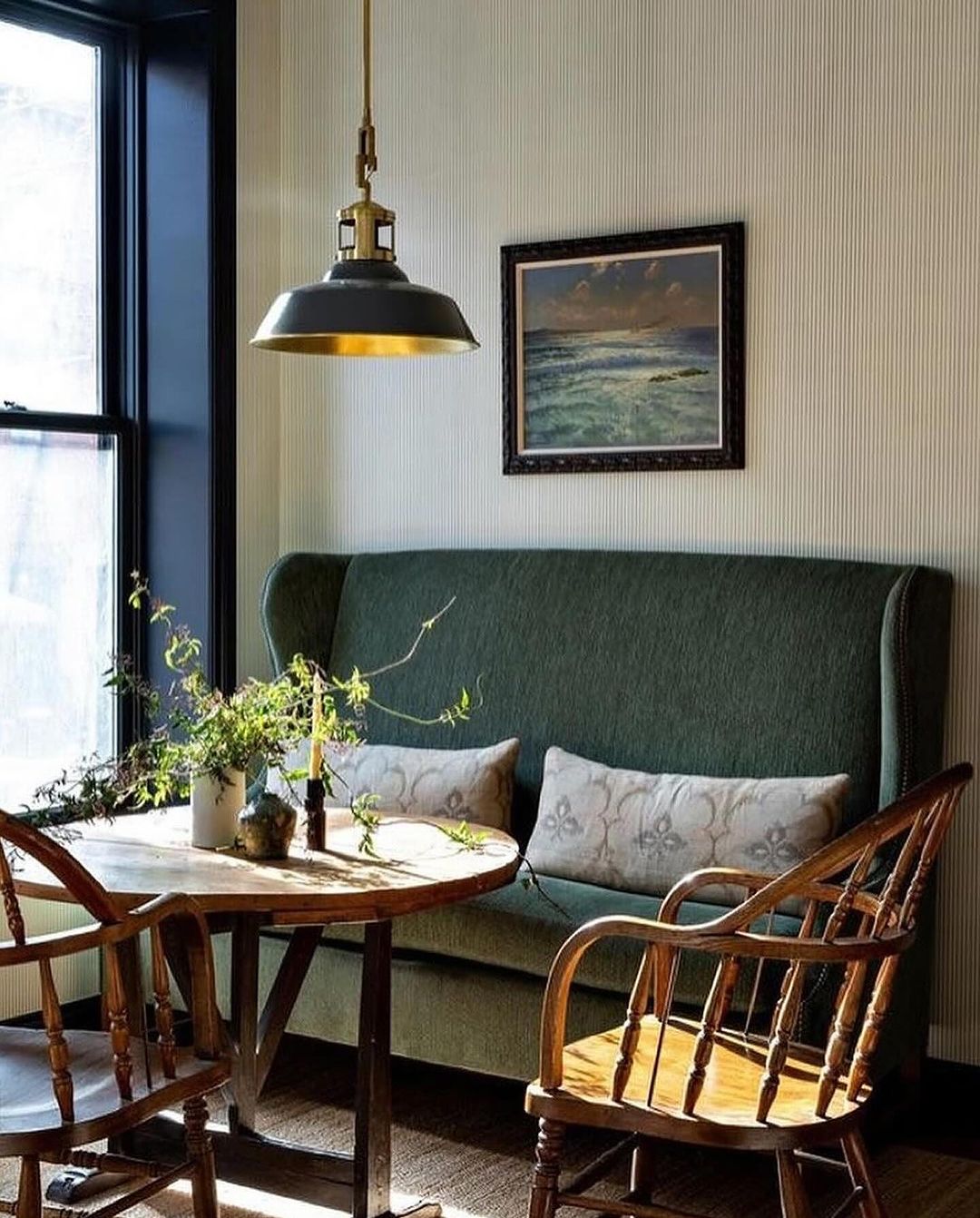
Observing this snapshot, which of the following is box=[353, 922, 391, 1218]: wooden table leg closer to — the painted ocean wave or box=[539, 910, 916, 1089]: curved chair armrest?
box=[539, 910, 916, 1089]: curved chair armrest

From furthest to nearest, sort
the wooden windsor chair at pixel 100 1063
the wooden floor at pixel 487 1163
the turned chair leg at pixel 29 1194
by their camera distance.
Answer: the wooden floor at pixel 487 1163
the turned chair leg at pixel 29 1194
the wooden windsor chair at pixel 100 1063

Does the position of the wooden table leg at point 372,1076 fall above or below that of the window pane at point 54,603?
below

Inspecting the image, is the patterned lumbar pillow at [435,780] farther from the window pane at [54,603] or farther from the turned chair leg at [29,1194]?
the turned chair leg at [29,1194]

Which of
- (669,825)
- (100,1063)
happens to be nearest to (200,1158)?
(100,1063)

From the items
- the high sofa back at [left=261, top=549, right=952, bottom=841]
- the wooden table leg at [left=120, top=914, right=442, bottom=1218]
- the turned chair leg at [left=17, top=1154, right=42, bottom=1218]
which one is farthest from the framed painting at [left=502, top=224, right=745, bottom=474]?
the turned chair leg at [left=17, top=1154, right=42, bottom=1218]

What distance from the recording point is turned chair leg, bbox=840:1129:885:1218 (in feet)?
8.02

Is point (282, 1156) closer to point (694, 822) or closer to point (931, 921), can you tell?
point (694, 822)

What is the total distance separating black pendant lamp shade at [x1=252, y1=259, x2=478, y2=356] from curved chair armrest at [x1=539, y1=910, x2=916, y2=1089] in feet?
3.26

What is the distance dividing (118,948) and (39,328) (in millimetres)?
1982

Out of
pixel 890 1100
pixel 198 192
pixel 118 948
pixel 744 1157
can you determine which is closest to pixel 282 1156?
pixel 118 948

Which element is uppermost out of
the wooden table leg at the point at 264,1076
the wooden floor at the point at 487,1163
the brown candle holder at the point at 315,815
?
the brown candle holder at the point at 315,815

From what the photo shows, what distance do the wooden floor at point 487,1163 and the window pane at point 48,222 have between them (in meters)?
1.77

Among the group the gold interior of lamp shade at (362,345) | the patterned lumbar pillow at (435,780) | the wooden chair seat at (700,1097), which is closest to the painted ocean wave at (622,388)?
the patterned lumbar pillow at (435,780)

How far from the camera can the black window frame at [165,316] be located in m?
4.43
